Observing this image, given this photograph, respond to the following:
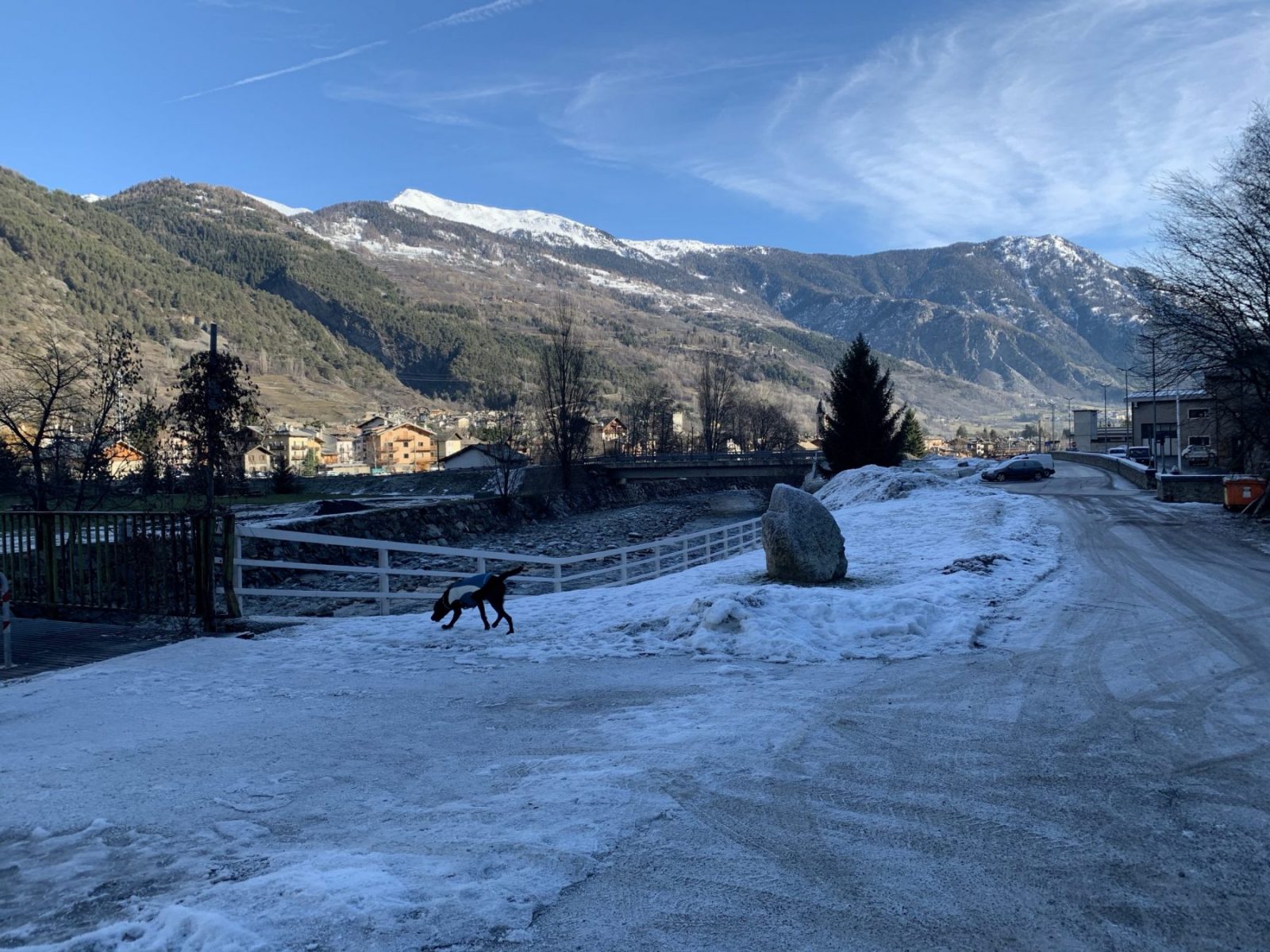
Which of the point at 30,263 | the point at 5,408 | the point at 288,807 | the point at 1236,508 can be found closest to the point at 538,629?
the point at 288,807

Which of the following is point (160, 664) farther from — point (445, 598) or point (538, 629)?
point (538, 629)

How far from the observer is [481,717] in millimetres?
6727

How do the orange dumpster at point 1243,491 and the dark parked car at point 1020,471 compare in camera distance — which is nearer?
the orange dumpster at point 1243,491

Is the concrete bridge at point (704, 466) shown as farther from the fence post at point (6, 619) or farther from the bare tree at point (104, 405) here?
the fence post at point (6, 619)

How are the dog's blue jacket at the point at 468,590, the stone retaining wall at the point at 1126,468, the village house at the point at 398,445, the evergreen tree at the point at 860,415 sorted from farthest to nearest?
1. the village house at the point at 398,445
2. the evergreen tree at the point at 860,415
3. the stone retaining wall at the point at 1126,468
4. the dog's blue jacket at the point at 468,590

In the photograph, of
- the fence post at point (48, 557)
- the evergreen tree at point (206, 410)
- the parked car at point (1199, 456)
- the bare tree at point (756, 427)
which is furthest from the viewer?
the bare tree at point (756, 427)

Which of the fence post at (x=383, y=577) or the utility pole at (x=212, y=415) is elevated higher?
the utility pole at (x=212, y=415)

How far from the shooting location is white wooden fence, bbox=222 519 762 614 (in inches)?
409

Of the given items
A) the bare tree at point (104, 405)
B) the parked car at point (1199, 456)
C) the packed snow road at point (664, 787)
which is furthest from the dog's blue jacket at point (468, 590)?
the parked car at point (1199, 456)

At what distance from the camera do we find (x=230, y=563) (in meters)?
10.2

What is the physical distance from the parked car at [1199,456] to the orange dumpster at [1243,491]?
28.8 m

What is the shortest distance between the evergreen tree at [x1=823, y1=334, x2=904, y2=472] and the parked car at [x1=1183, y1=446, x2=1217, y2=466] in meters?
20.0

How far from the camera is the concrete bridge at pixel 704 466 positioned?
71.4m

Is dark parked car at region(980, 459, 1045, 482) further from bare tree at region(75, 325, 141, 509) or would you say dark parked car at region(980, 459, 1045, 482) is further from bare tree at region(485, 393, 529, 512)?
bare tree at region(75, 325, 141, 509)
